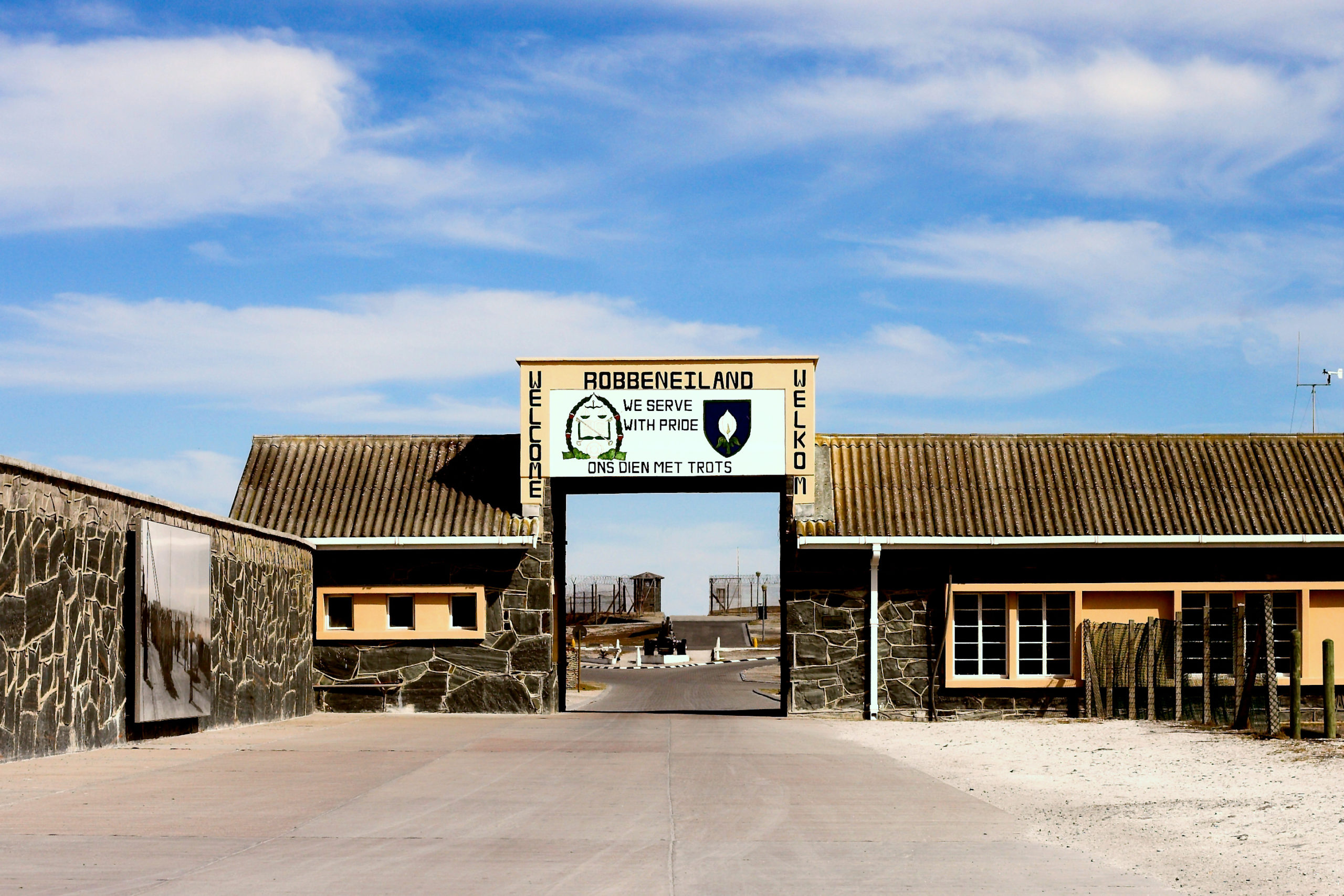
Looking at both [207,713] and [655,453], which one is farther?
[655,453]

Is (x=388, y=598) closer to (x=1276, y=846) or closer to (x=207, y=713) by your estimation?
(x=207, y=713)

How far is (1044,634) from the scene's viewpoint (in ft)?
76.0

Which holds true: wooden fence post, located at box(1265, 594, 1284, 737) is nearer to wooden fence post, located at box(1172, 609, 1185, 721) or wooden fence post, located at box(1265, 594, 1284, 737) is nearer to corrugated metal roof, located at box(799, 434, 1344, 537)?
wooden fence post, located at box(1172, 609, 1185, 721)

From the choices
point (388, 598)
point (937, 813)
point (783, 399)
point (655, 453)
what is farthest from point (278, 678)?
point (937, 813)

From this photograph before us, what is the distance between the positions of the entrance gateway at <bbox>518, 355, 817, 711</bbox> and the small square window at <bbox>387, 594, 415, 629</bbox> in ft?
8.55

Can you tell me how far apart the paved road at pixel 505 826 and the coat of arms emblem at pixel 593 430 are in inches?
315

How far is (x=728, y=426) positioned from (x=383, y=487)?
20.2 feet

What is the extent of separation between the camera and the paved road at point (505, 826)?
786 cm

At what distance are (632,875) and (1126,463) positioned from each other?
61.1ft

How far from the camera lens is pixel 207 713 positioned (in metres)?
18.7

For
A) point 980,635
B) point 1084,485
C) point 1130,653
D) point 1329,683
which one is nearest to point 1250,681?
point 1329,683

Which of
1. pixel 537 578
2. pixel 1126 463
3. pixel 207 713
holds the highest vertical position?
pixel 1126 463

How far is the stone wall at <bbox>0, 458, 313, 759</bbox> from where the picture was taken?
13.8m

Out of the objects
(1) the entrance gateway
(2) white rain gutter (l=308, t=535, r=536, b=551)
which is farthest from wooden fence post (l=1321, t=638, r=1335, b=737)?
(2) white rain gutter (l=308, t=535, r=536, b=551)
